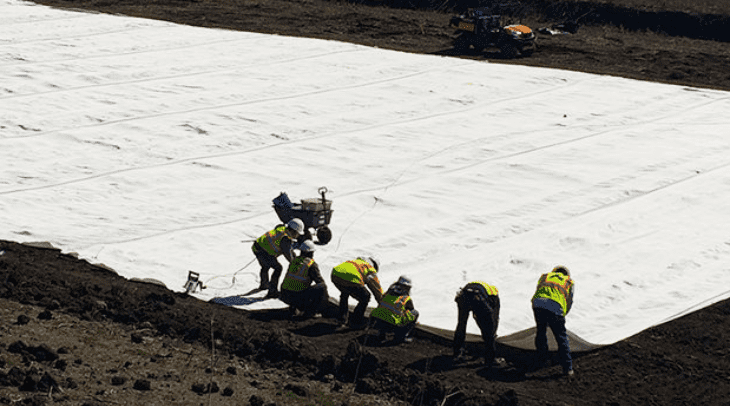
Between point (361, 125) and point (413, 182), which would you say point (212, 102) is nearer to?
point (361, 125)

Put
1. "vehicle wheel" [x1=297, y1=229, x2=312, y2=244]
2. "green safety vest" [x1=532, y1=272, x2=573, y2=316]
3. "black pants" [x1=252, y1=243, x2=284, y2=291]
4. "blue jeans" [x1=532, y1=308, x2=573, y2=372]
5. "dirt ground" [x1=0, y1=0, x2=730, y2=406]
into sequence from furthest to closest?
1. "vehicle wheel" [x1=297, y1=229, x2=312, y2=244]
2. "black pants" [x1=252, y1=243, x2=284, y2=291]
3. "green safety vest" [x1=532, y1=272, x2=573, y2=316]
4. "blue jeans" [x1=532, y1=308, x2=573, y2=372]
5. "dirt ground" [x1=0, y1=0, x2=730, y2=406]

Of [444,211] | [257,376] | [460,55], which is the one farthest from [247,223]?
[460,55]

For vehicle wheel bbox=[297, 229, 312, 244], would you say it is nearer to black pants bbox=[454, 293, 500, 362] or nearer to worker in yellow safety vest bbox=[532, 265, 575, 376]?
black pants bbox=[454, 293, 500, 362]

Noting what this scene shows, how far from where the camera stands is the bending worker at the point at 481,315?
1161 cm

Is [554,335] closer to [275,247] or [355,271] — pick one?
[355,271]

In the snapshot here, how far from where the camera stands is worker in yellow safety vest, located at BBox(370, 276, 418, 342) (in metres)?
12.1

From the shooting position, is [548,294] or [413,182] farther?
[413,182]

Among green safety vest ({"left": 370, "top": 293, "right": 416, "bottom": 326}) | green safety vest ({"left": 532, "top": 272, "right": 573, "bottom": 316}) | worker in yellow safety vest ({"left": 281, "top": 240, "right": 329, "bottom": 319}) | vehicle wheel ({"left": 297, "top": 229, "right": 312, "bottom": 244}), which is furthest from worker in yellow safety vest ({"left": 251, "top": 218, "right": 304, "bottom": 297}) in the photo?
green safety vest ({"left": 532, "top": 272, "right": 573, "bottom": 316})

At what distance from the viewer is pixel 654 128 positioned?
21438mm

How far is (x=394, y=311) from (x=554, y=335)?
6.47ft

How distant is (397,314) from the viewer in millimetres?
12086

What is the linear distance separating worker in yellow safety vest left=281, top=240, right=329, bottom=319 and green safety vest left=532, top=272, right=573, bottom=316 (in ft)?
9.16

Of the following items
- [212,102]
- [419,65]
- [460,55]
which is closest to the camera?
[212,102]

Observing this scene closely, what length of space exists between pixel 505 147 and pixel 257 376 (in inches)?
423
